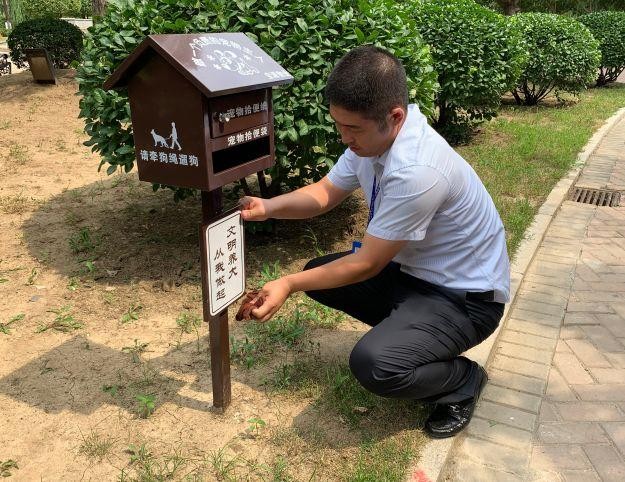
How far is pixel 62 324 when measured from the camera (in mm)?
3232

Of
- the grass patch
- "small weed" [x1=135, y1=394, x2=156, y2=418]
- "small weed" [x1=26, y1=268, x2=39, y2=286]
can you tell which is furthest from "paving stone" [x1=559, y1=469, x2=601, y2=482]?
"small weed" [x1=26, y1=268, x2=39, y2=286]

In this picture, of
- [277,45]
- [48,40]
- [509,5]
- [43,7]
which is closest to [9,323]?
[277,45]

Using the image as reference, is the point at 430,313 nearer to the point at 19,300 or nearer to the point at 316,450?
the point at 316,450

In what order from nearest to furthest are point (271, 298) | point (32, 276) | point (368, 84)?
point (368, 84) < point (271, 298) < point (32, 276)

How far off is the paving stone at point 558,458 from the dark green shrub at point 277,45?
2047 mm

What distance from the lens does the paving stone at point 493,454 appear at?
7.63ft

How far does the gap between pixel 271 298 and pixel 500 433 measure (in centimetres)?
118

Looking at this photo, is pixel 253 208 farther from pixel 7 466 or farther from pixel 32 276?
pixel 32 276

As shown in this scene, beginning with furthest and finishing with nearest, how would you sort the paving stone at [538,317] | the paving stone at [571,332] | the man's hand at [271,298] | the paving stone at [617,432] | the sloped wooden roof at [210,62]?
1. the paving stone at [538,317]
2. the paving stone at [571,332]
3. the paving stone at [617,432]
4. the man's hand at [271,298]
5. the sloped wooden roof at [210,62]

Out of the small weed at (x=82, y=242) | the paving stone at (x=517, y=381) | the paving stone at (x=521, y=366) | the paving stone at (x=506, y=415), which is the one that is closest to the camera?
the paving stone at (x=506, y=415)

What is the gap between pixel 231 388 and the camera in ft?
8.83

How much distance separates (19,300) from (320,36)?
93.7 inches

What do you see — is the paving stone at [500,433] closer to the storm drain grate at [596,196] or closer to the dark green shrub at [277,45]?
the dark green shrub at [277,45]

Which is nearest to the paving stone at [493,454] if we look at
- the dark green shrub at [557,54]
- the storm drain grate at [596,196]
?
the storm drain grate at [596,196]
